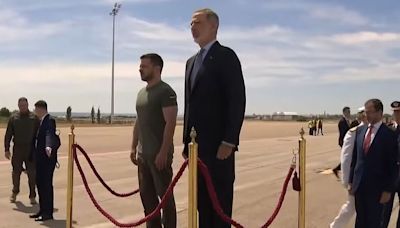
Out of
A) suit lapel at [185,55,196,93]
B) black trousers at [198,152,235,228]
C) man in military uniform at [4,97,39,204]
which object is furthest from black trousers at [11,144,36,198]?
black trousers at [198,152,235,228]

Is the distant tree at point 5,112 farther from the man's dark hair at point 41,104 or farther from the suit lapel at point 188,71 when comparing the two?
the suit lapel at point 188,71

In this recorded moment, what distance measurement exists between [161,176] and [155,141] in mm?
373

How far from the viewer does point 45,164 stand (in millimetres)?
8328

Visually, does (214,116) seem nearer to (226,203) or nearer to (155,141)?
(226,203)

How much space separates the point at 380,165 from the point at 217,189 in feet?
7.22

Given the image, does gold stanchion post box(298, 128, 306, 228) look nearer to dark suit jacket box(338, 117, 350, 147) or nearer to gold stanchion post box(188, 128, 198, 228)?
gold stanchion post box(188, 128, 198, 228)

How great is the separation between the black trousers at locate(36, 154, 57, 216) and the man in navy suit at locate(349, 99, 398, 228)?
444cm

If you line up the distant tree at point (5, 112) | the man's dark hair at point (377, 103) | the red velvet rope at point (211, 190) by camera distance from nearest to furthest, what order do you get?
the red velvet rope at point (211, 190)
the man's dark hair at point (377, 103)
the distant tree at point (5, 112)

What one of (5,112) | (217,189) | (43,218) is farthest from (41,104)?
(5,112)

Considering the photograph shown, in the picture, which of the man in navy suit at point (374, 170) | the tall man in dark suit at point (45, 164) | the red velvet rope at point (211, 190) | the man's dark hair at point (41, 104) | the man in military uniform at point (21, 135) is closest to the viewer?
the red velvet rope at point (211, 190)

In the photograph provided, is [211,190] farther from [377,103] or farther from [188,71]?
[377,103]

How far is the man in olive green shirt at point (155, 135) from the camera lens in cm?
578

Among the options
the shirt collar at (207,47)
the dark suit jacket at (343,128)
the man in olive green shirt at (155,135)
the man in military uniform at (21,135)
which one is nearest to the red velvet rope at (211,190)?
the shirt collar at (207,47)

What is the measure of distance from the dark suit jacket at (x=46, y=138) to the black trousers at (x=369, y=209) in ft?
14.7
